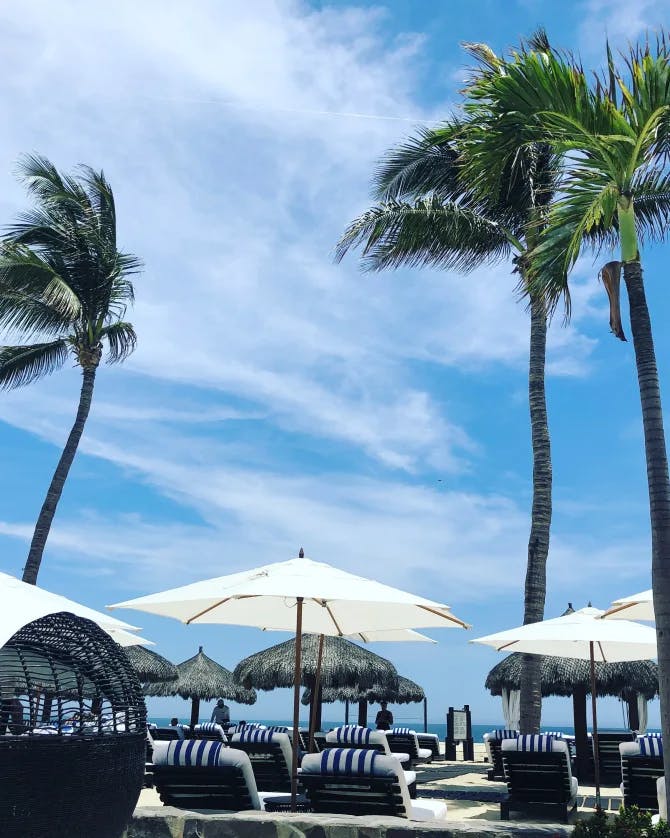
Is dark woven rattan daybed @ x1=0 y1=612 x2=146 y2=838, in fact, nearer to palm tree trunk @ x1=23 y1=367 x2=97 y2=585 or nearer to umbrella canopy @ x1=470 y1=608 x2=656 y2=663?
umbrella canopy @ x1=470 y1=608 x2=656 y2=663

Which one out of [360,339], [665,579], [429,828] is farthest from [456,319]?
[429,828]

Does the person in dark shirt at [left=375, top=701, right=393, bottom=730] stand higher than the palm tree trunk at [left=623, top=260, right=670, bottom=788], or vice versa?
the palm tree trunk at [left=623, top=260, right=670, bottom=788]

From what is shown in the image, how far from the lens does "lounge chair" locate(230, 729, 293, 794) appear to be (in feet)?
30.5

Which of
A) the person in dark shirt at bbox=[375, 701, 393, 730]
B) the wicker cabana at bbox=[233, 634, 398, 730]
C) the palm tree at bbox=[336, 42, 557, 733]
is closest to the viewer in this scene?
the palm tree at bbox=[336, 42, 557, 733]

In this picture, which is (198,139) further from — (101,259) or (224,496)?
(224,496)

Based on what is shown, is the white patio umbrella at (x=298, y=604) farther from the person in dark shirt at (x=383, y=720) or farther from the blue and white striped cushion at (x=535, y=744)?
the person in dark shirt at (x=383, y=720)

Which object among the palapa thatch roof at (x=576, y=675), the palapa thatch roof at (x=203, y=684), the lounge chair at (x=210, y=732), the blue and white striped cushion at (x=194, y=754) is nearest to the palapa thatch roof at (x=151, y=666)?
the palapa thatch roof at (x=203, y=684)

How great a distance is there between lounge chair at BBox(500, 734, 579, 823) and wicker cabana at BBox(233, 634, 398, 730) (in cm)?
959

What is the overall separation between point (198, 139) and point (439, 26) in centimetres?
496

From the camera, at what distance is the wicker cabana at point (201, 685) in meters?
24.9

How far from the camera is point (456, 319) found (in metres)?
17.1

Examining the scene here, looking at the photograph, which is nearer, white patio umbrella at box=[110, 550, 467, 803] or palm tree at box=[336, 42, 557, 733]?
white patio umbrella at box=[110, 550, 467, 803]

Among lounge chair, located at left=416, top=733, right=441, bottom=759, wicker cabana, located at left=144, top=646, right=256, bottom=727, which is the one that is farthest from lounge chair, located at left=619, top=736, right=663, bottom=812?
wicker cabana, located at left=144, top=646, right=256, bottom=727

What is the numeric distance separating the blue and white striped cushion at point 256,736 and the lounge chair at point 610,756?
635 cm
